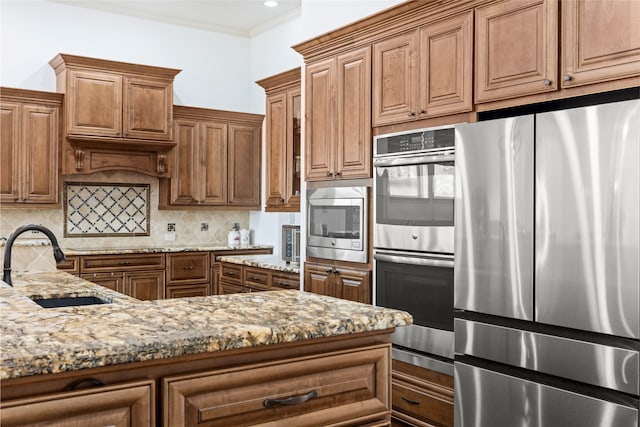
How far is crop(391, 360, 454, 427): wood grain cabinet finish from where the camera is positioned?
10.2 feet

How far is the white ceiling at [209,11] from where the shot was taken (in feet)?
19.5

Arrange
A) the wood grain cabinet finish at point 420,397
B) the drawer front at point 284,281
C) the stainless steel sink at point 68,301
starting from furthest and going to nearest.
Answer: the drawer front at point 284,281 < the wood grain cabinet finish at point 420,397 < the stainless steel sink at point 68,301

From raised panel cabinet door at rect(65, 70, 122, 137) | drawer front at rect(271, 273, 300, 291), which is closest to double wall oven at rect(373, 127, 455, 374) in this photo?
drawer front at rect(271, 273, 300, 291)

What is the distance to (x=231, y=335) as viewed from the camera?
130 centimetres

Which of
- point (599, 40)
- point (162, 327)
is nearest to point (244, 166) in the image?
point (599, 40)

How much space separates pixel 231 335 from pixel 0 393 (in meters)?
0.45

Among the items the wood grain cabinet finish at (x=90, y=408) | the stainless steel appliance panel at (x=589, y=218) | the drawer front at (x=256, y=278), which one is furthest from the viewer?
the drawer front at (x=256, y=278)

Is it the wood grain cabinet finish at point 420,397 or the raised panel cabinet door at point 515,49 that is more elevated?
the raised panel cabinet door at point 515,49

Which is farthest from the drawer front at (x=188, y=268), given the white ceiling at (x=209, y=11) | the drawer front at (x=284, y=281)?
the white ceiling at (x=209, y=11)

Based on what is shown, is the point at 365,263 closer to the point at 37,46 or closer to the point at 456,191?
the point at 456,191

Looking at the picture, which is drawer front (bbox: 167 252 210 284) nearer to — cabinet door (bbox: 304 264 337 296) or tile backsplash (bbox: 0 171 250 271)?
tile backsplash (bbox: 0 171 250 271)

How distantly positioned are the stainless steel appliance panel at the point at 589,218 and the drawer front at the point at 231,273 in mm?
3014

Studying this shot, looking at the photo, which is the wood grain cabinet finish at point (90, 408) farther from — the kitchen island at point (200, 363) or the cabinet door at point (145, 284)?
the cabinet door at point (145, 284)

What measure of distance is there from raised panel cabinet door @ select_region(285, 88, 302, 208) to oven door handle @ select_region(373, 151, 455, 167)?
1530mm
